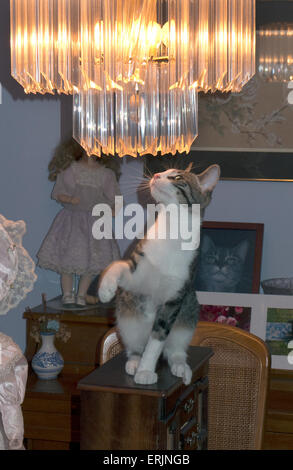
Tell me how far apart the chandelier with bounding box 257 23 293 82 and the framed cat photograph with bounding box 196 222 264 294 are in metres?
0.56

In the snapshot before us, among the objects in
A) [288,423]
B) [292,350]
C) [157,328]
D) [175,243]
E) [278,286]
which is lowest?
[288,423]

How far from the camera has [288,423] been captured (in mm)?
2012

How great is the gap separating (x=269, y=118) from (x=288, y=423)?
3.56ft

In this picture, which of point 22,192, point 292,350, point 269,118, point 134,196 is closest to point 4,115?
point 22,192

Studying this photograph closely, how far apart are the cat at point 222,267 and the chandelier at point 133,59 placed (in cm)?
123

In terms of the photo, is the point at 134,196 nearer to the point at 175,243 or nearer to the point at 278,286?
the point at 278,286

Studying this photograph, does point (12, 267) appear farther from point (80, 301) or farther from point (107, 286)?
point (80, 301)

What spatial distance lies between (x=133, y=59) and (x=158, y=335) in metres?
0.46

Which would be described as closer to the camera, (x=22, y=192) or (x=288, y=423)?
(x=288, y=423)

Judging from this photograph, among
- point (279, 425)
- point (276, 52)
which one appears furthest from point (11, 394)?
point (276, 52)

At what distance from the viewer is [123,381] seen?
1054mm

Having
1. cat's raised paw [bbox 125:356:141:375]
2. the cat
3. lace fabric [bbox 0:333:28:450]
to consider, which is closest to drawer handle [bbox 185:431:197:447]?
cat's raised paw [bbox 125:356:141:375]

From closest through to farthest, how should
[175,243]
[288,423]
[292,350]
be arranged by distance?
Answer: 1. [175,243]
2. [288,423]
3. [292,350]

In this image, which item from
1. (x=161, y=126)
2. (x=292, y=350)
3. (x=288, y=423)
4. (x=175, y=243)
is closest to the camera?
(x=175, y=243)
